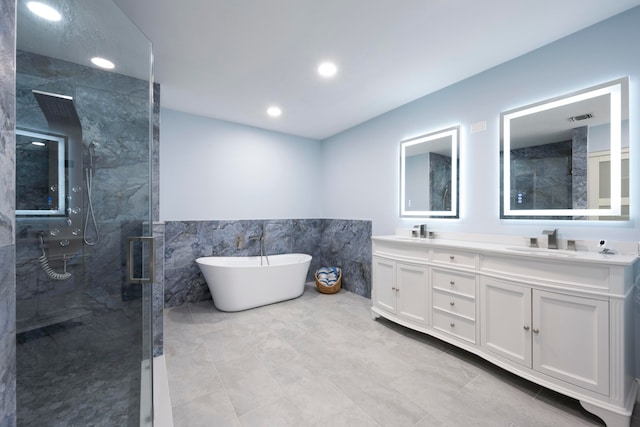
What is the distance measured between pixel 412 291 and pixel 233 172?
292 cm

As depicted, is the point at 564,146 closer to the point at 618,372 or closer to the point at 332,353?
the point at 618,372

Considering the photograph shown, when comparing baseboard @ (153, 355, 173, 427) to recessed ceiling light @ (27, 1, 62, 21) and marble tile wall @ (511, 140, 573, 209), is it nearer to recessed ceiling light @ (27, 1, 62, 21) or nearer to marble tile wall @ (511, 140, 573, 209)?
recessed ceiling light @ (27, 1, 62, 21)

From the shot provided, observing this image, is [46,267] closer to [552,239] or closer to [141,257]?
[141,257]

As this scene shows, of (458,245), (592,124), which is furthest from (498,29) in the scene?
(458,245)

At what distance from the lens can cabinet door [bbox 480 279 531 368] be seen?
67.9 inches

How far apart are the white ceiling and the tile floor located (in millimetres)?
2556

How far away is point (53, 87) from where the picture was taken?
1.47 meters

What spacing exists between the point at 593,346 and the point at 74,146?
3.32 m

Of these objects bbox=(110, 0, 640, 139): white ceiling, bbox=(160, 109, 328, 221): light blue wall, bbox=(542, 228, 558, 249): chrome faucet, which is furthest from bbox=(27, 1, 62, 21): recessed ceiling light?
bbox=(542, 228, 558, 249): chrome faucet

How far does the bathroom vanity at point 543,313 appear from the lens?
1.42 meters

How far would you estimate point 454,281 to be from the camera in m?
2.16

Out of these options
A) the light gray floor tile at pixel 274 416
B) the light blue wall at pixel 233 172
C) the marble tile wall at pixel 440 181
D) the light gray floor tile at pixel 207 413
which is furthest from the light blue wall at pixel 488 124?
the light gray floor tile at pixel 207 413

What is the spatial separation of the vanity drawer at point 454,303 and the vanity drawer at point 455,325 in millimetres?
44

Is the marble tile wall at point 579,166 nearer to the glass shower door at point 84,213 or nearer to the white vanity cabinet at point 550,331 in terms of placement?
the white vanity cabinet at point 550,331
